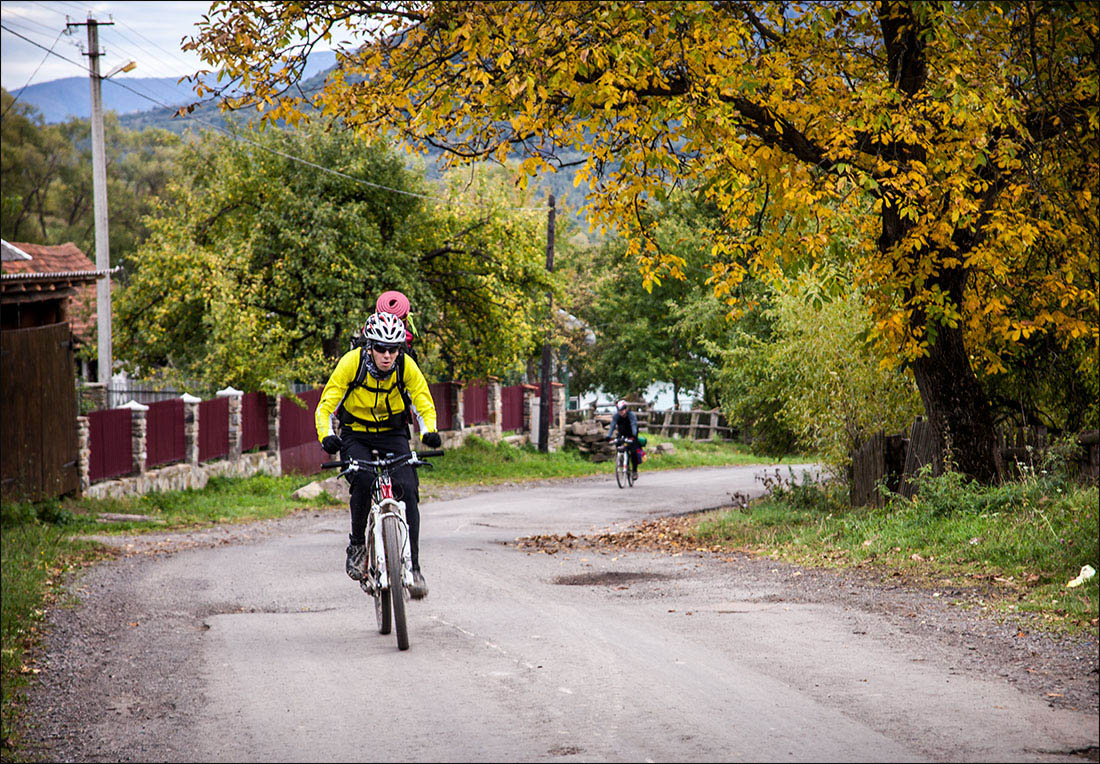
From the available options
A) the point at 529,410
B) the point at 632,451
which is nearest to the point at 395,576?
the point at 632,451

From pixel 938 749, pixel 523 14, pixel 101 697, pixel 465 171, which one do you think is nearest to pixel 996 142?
pixel 523 14

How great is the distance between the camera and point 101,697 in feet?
21.4

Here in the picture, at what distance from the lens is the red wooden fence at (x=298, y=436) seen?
1112 inches

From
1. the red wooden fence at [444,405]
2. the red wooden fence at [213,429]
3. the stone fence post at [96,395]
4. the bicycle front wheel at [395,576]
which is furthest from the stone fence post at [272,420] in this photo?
the bicycle front wheel at [395,576]

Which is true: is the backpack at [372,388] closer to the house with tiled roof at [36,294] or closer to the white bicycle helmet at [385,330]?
the white bicycle helmet at [385,330]

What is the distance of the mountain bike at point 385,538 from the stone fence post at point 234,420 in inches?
707

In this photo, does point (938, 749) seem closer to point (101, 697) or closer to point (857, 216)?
point (101, 697)

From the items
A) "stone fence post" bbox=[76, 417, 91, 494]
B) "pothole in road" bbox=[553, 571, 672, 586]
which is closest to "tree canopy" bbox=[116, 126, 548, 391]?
"stone fence post" bbox=[76, 417, 91, 494]

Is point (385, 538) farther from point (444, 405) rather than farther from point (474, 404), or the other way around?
point (474, 404)

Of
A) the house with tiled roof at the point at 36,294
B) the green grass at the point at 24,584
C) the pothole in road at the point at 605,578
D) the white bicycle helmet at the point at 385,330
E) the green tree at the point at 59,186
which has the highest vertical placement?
the green tree at the point at 59,186

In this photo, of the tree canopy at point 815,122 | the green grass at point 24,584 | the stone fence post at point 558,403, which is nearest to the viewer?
the green grass at point 24,584

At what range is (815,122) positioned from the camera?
38.0 ft

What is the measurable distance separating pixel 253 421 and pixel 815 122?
18.1 meters

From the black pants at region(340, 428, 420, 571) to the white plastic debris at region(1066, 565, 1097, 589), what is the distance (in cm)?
477
